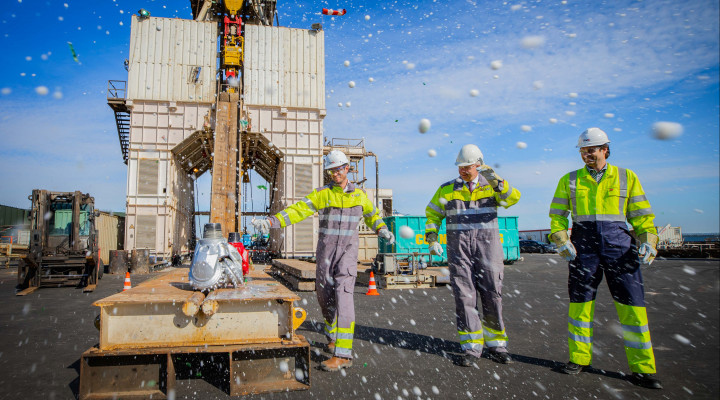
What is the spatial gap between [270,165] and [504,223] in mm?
12753

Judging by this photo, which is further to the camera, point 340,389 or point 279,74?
point 279,74

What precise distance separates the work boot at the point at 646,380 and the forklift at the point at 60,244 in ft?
35.8

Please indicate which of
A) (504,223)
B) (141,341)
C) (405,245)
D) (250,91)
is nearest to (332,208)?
(141,341)

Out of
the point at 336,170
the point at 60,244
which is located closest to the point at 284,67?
the point at 60,244

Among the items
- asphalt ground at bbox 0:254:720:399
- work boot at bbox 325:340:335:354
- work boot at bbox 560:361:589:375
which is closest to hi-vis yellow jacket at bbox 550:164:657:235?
work boot at bbox 560:361:589:375

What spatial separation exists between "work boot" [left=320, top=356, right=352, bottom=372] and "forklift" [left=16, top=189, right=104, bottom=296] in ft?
29.0

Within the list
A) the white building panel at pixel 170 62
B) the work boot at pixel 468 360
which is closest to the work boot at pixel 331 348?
the work boot at pixel 468 360

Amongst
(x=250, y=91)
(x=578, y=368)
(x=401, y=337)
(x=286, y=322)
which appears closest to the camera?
(x=286, y=322)

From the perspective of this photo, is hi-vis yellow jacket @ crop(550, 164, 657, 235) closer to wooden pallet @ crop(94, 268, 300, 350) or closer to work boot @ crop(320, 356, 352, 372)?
work boot @ crop(320, 356, 352, 372)

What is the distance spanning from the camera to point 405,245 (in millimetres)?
17641

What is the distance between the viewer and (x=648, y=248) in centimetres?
333

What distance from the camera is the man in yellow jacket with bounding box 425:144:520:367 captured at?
3.89 m

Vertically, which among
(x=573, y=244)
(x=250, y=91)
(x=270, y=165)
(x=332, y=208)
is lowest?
(x=573, y=244)

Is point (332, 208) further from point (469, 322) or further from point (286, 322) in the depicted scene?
point (469, 322)
